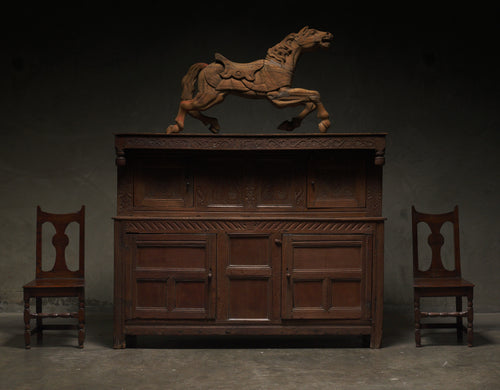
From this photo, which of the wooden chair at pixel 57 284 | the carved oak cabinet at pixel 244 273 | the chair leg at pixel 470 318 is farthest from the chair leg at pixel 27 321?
the chair leg at pixel 470 318

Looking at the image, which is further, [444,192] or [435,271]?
[444,192]

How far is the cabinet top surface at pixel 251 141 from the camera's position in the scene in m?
4.86

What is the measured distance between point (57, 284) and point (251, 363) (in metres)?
1.80

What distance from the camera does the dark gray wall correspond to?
650 centimetres

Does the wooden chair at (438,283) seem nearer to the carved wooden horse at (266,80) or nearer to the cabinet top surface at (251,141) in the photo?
the cabinet top surface at (251,141)

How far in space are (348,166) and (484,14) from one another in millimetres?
2868

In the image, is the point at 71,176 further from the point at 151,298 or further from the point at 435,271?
the point at 435,271

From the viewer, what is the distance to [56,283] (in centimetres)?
509

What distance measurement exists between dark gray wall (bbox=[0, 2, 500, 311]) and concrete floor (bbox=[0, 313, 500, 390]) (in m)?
1.33

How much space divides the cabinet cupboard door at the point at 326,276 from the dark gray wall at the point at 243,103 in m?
1.72

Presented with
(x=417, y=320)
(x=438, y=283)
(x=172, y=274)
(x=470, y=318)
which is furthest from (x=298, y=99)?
(x=470, y=318)

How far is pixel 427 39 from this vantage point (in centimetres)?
655

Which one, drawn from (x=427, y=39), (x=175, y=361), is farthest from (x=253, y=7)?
(x=175, y=361)

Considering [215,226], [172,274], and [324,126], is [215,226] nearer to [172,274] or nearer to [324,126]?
[172,274]
